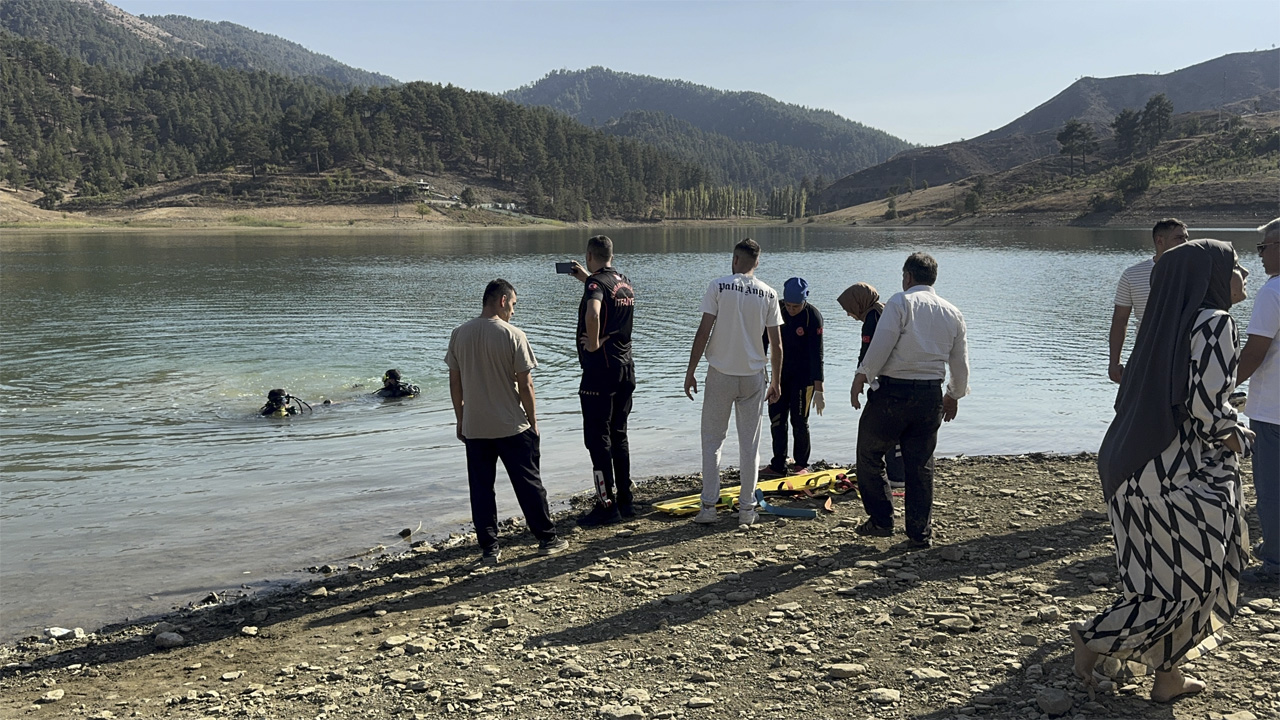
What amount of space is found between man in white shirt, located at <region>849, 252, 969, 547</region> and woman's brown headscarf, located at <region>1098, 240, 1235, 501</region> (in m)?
2.23

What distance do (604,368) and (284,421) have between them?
8604 millimetres

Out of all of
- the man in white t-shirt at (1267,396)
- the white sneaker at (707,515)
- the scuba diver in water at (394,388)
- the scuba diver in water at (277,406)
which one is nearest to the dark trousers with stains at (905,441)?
the white sneaker at (707,515)

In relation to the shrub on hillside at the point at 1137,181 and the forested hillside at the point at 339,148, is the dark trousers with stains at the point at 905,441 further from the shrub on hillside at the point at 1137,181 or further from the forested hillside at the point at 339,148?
the forested hillside at the point at 339,148

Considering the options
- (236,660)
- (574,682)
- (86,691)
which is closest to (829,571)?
(574,682)

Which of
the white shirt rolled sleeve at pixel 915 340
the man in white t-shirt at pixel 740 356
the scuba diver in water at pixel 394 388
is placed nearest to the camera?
the white shirt rolled sleeve at pixel 915 340

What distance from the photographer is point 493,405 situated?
23.0ft

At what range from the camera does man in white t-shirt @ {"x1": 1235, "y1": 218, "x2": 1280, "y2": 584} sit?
5.67 metres

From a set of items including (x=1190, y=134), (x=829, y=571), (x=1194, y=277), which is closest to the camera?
(x=1194, y=277)

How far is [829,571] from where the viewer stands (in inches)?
258

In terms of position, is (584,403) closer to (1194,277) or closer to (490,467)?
(490,467)

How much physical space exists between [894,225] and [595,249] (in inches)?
5997

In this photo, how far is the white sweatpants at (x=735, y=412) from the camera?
7590 millimetres

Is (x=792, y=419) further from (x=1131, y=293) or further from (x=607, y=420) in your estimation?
(x=1131, y=293)

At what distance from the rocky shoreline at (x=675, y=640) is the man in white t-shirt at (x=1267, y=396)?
41cm
